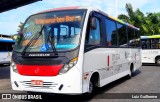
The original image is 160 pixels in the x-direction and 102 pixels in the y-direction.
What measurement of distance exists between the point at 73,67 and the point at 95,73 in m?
1.54

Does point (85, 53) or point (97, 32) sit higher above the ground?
point (97, 32)

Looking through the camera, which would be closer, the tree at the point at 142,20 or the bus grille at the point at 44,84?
the bus grille at the point at 44,84

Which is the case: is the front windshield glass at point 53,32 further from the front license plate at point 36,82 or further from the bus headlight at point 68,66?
the front license plate at point 36,82

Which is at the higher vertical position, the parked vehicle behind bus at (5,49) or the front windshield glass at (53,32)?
the front windshield glass at (53,32)

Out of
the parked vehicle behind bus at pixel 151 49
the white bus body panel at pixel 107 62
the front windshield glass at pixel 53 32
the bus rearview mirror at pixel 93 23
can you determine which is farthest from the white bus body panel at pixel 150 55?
the front windshield glass at pixel 53 32

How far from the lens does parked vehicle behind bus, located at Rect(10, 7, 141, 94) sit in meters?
7.38

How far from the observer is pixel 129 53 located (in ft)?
44.4

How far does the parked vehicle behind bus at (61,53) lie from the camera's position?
290 inches

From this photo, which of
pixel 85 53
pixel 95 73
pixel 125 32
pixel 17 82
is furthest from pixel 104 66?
pixel 125 32

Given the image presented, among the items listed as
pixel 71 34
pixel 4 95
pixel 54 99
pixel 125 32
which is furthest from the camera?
pixel 125 32

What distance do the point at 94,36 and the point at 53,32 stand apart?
1355 mm

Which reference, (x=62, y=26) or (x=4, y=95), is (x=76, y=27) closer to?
(x=62, y=26)
